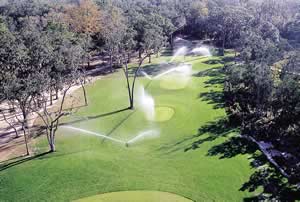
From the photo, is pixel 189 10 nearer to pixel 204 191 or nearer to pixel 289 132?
pixel 289 132

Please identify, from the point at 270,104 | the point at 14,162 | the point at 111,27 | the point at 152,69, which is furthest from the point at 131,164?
the point at 111,27

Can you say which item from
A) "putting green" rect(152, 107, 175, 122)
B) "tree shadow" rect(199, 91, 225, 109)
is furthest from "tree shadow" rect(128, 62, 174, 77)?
"putting green" rect(152, 107, 175, 122)

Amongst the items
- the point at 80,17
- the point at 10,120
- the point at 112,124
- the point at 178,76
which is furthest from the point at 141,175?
the point at 80,17

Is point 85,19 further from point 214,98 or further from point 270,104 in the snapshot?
point 270,104

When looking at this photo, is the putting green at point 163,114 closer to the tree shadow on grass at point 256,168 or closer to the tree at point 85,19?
the tree shadow on grass at point 256,168

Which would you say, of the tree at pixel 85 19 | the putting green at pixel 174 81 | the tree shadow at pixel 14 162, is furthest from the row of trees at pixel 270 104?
the tree at pixel 85 19

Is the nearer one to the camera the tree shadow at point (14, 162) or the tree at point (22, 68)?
the tree at point (22, 68)
